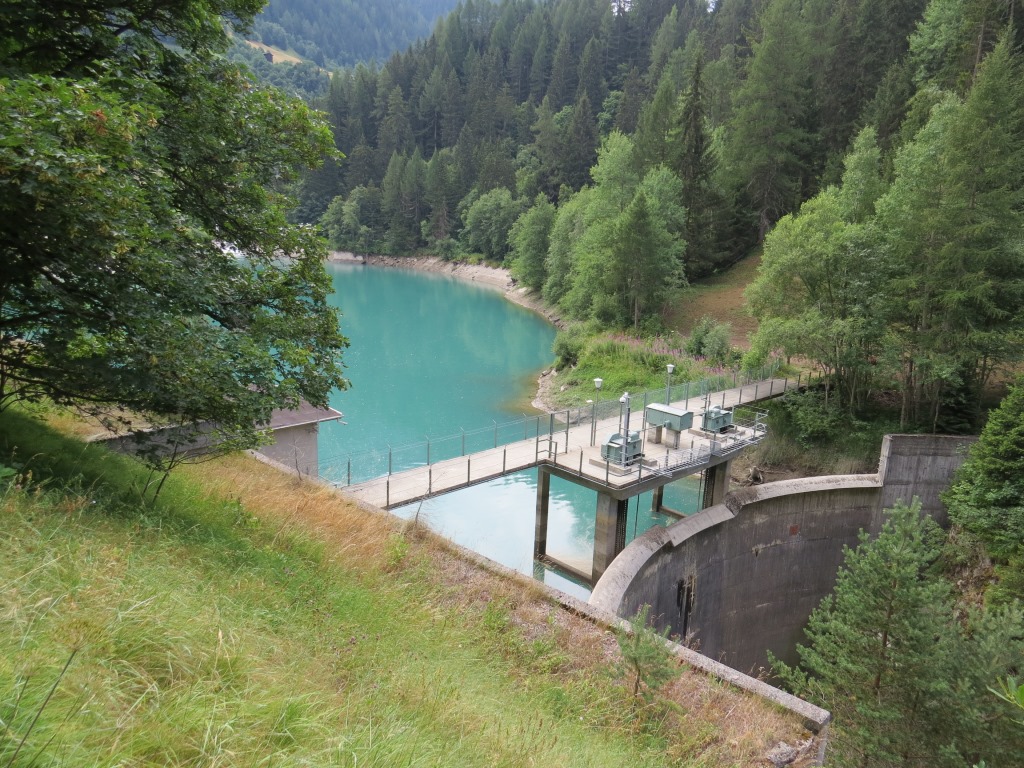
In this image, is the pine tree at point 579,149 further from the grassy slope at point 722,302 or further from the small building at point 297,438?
the small building at point 297,438

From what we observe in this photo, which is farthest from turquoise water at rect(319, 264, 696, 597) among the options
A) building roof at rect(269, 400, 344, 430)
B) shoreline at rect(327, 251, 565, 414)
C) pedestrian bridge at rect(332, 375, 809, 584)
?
building roof at rect(269, 400, 344, 430)

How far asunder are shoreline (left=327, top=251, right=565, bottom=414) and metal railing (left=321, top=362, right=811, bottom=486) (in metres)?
6.49

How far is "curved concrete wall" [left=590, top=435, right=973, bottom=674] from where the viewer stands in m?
17.7

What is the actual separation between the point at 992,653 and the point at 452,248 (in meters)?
75.4

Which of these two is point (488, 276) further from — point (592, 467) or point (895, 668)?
point (895, 668)

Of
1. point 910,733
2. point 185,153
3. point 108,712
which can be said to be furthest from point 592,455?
point 108,712

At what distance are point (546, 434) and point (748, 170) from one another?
35811mm

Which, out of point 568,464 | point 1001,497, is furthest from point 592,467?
point 1001,497

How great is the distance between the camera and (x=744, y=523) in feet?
62.8

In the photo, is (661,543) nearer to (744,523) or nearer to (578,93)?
(744,523)

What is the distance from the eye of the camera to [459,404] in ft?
108

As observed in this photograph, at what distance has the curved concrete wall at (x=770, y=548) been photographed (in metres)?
17.7

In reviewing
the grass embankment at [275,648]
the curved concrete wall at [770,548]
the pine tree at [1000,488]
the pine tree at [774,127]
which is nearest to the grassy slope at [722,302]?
the pine tree at [774,127]

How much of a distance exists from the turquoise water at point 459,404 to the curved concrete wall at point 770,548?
3.18m
